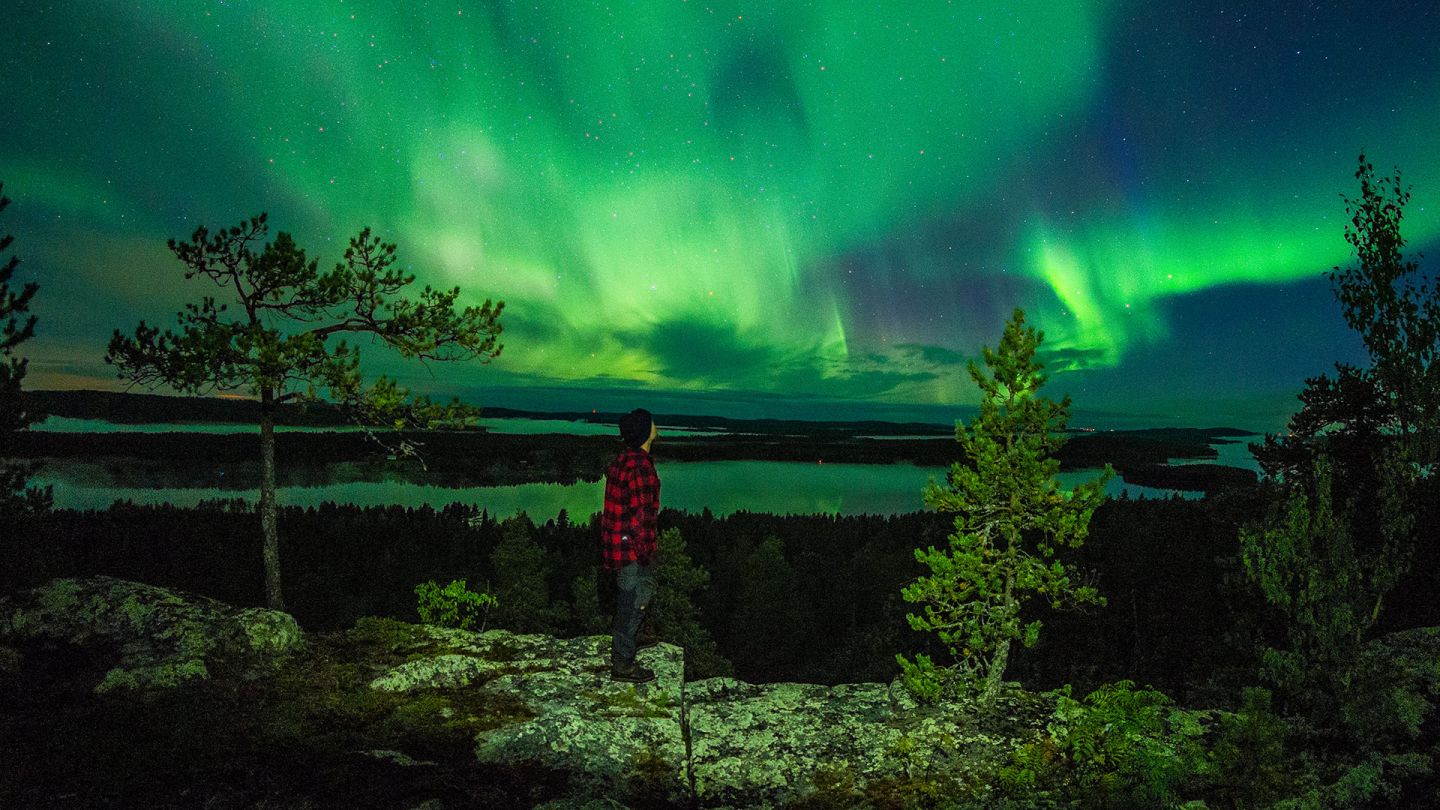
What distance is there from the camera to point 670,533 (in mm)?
36188

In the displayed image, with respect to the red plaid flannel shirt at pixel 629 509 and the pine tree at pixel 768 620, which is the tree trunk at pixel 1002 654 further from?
the pine tree at pixel 768 620

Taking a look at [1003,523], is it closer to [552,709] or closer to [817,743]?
[817,743]

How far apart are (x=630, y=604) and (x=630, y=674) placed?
850 millimetres

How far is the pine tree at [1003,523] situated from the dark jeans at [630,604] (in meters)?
3.10

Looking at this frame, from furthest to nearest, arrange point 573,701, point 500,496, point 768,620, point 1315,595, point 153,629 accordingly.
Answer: point 500,496, point 768,620, point 1315,595, point 153,629, point 573,701

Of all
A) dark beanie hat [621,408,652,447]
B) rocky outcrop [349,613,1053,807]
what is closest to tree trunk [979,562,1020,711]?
rocky outcrop [349,613,1053,807]

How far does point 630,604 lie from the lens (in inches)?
307

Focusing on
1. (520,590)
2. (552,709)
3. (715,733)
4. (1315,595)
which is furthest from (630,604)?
(520,590)

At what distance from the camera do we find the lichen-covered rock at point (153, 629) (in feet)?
24.1

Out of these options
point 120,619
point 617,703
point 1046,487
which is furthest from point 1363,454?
point 120,619

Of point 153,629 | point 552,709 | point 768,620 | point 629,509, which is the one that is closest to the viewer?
point 552,709

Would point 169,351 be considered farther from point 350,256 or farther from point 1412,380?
point 1412,380

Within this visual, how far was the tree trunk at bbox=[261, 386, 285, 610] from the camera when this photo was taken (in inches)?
454

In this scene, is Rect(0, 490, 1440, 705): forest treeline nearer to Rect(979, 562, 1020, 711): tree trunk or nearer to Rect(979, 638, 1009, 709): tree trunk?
Rect(979, 562, 1020, 711): tree trunk
